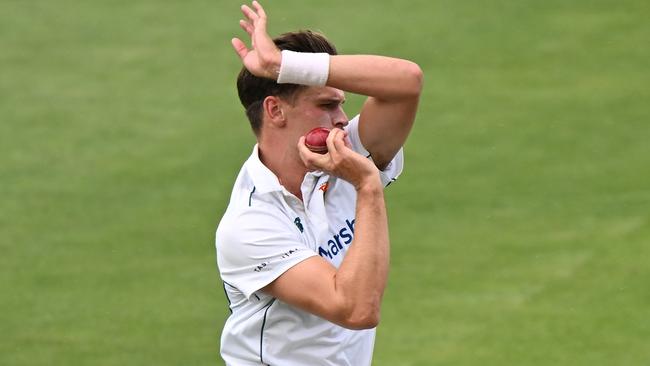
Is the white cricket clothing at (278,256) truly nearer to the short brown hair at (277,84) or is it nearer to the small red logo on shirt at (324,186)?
the small red logo on shirt at (324,186)

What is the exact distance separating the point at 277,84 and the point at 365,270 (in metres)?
1.03

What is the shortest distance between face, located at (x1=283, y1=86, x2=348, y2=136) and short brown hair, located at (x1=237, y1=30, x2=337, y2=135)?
0.05 metres

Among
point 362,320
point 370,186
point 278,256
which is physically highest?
point 370,186

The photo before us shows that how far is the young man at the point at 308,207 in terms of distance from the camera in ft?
18.3

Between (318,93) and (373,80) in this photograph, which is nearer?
(373,80)

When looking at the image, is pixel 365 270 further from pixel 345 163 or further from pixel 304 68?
pixel 304 68

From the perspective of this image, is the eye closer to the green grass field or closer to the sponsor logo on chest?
the sponsor logo on chest

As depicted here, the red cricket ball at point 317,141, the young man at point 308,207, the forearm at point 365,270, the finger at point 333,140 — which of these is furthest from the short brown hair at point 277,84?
the forearm at point 365,270

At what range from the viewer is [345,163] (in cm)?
562

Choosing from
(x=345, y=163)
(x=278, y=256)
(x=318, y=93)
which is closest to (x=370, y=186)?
(x=345, y=163)

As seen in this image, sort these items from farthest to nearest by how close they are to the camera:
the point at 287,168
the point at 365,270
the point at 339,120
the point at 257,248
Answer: the point at 287,168 → the point at 339,120 → the point at 257,248 → the point at 365,270

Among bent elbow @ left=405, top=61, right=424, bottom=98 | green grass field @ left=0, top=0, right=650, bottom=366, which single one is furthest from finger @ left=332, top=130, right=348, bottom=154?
green grass field @ left=0, top=0, right=650, bottom=366

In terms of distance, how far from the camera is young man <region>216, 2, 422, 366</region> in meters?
5.59

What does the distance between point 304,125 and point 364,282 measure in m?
0.88
